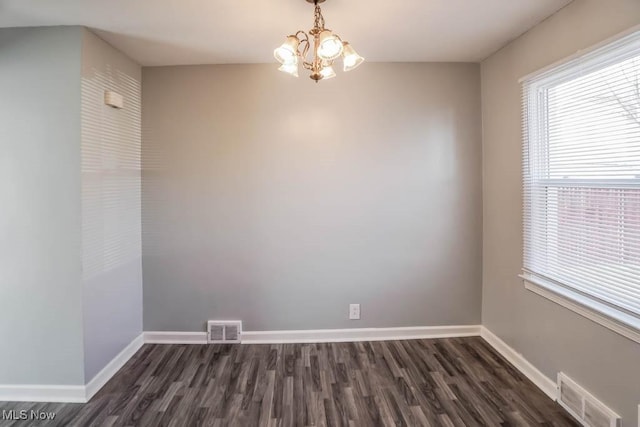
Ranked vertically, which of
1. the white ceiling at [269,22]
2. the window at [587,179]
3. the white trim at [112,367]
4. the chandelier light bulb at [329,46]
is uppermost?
the white ceiling at [269,22]

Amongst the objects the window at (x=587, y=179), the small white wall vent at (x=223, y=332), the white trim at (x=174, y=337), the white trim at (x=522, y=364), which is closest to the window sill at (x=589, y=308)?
the window at (x=587, y=179)

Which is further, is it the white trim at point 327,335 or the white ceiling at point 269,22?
the white trim at point 327,335

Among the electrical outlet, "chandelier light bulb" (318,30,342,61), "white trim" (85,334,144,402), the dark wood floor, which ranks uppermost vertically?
"chandelier light bulb" (318,30,342,61)

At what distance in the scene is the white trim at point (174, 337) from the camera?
9.65 feet

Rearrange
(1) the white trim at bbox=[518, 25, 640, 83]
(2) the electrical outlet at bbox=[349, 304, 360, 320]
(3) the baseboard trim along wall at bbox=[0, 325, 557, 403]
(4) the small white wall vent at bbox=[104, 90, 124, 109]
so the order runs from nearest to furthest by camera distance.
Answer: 1. (1) the white trim at bbox=[518, 25, 640, 83]
2. (4) the small white wall vent at bbox=[104, 90, 124, 109]
3. (3) the baseboard trim along wall at bbox=[0, 325, 557, 403]
4. (2) the electrical outlet at bbox=[349, 304, 360, 320]

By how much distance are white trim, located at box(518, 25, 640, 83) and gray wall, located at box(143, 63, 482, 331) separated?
696mm

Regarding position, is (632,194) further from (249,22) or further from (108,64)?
(108,64)

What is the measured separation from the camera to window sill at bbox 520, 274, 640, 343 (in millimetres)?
1639

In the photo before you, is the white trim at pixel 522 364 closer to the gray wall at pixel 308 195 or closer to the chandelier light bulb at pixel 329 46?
the gray wall at pixel 308 195

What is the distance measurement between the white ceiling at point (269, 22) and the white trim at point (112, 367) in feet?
7.87

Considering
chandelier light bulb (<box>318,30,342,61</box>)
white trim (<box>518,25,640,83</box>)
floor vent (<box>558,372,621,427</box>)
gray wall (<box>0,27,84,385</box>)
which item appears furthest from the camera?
gray wall (<box>0,27,84,385</box>)

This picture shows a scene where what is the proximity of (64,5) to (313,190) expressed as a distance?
204 cm

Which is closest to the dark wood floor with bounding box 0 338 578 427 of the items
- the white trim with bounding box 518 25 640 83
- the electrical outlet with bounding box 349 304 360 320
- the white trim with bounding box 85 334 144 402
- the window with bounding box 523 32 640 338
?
the white trim with bounding box 85 334 144 402

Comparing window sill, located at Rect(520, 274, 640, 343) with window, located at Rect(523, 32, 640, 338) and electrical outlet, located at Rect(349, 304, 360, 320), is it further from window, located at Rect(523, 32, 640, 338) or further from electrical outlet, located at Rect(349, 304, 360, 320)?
electrical outlet, located at Rect(349, 304, 360, 320)
